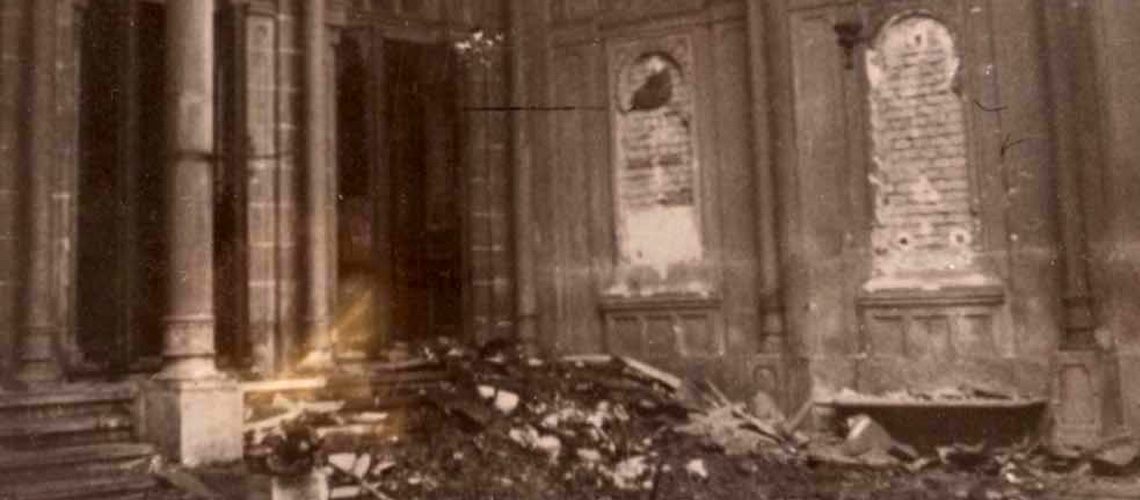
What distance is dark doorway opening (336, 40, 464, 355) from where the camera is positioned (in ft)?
36.4

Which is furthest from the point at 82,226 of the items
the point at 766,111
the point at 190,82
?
the point at 766,111

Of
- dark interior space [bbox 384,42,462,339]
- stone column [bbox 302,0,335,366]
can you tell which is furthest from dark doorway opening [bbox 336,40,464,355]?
stone column [bbox 302,0,335,366]

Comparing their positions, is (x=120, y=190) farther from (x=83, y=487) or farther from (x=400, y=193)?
(x=83, y=487)

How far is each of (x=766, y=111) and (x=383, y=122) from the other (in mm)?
3918

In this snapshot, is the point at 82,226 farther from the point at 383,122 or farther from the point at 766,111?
the point at 766,111

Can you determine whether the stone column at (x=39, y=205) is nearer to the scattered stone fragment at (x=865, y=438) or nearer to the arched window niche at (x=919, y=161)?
the scattered stone fragment at (x=865, y=438)

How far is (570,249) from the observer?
12.1m

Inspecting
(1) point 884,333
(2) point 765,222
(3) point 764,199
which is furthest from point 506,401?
(1) point 884,333

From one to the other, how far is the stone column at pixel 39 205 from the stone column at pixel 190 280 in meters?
1.07

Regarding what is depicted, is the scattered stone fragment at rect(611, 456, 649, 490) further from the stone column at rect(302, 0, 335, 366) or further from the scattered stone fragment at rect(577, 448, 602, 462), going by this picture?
the stone column at rect(302, 0, 335, 366)

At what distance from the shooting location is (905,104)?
10344 millimetres

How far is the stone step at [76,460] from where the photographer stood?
297 inches

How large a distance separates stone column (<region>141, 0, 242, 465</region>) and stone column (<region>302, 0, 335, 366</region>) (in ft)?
5.41

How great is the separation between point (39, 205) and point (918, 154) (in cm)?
772
